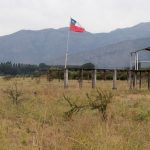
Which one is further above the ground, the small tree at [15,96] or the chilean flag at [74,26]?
the chilean flag at [74,26]

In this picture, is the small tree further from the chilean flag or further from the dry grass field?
the chilean flag

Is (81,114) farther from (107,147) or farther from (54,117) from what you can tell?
(107,147)

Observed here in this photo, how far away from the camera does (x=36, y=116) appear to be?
1185 cm

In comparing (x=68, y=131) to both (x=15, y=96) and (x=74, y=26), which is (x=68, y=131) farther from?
(x=74, y=26)

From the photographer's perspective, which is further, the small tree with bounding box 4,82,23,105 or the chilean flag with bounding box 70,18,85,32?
the chilean flag with bounding box 70,18,85,32

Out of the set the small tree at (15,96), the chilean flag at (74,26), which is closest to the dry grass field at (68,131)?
the small tree at (15,96)

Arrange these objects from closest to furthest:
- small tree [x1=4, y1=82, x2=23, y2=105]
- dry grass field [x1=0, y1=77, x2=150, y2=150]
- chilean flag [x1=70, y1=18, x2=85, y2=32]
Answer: dry grass field [x1=0, y1=77, x2=150, y2=150] < small tree [x1=4, y1=82, x2=23, y2=105] < chilean flag [x1=70, y1=18, x2=85, y2=32]

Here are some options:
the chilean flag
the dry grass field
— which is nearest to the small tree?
the dry grass field

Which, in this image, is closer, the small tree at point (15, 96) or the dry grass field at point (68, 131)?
the dry grass field at point (68, 131)

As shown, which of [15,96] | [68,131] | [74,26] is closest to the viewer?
[68,131]

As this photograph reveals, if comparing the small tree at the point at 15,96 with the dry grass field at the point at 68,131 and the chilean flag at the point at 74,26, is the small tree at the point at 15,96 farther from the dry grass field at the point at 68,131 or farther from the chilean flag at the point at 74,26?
the chilean flag at the point at 74,26

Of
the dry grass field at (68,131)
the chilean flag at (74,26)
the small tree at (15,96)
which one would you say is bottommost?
the dry grass field at (68,131)

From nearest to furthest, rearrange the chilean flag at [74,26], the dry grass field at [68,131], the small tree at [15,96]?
1. the dry grass field at [68,131]
2. the small tree at [15,96]
3. the chilean flag at [74,26]

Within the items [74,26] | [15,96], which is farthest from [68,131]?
[74,26]
